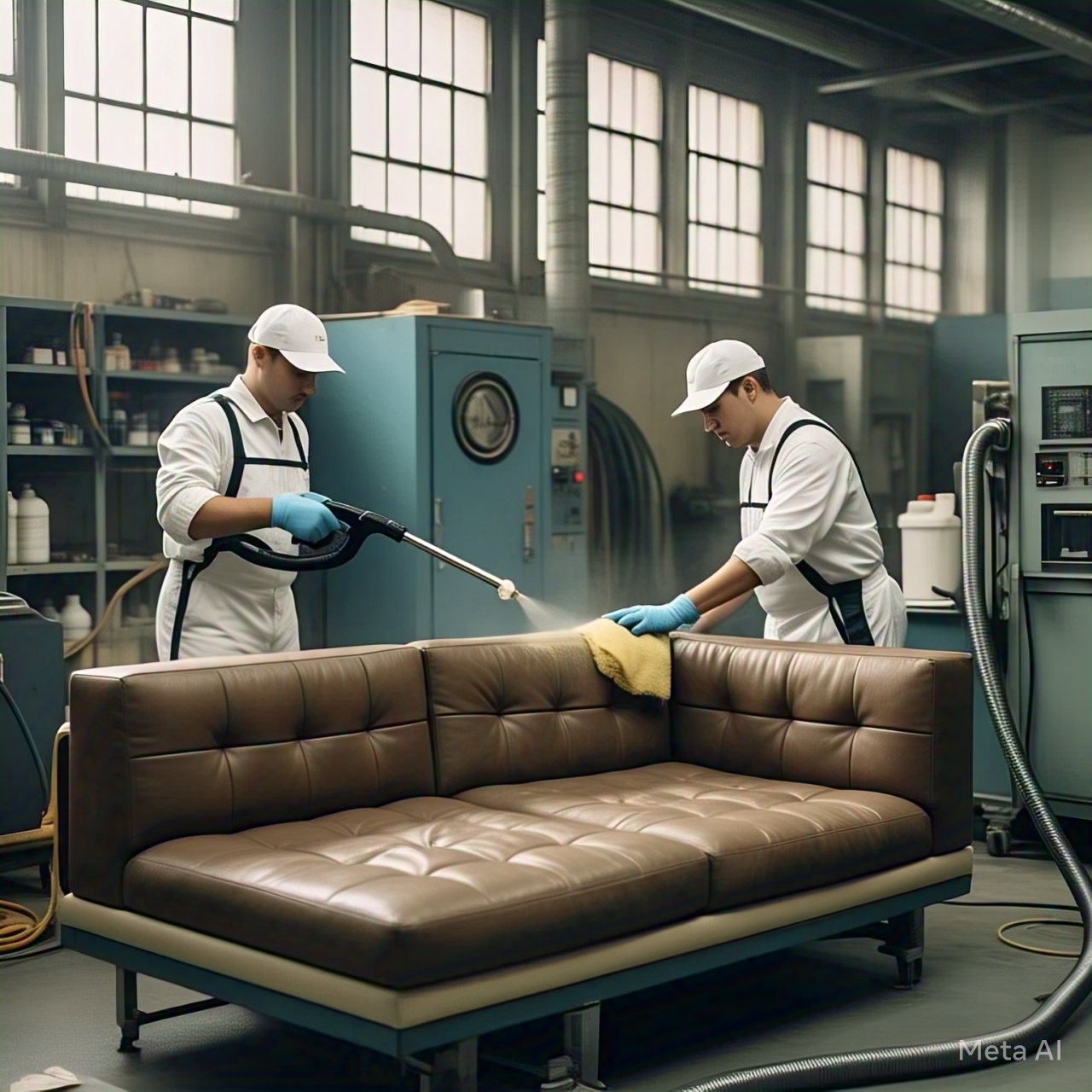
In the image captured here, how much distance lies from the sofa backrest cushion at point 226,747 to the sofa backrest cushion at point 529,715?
0.10 meters

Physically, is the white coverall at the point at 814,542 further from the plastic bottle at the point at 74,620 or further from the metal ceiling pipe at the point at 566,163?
the metal ceiling pipe at the point at 566,163

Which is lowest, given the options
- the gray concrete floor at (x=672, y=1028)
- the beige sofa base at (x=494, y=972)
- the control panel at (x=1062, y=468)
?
the gray concrete floor at (x=672, y=1028)

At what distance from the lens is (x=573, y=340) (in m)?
6.51

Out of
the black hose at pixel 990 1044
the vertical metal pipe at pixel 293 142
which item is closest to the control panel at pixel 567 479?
the vertical metal pipe at pixel 293 142

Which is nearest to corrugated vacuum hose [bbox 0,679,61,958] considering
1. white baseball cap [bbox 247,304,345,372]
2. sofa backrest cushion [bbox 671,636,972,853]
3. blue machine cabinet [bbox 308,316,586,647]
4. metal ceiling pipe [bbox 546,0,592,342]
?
white baseball cap [bbox 247,304,345,372]

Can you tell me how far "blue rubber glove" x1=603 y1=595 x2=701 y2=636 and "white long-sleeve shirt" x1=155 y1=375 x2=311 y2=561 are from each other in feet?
2.62

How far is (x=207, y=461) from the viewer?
3.12 meters

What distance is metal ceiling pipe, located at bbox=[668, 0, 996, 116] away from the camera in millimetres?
7191

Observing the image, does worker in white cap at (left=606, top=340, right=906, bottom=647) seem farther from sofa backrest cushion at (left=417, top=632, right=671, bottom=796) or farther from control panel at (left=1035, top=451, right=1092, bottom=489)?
control panel at (left=1035, top=451, right=1092, bottom=489)

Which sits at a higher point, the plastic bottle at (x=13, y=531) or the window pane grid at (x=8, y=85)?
the window pane grid at (x=8, y=85)

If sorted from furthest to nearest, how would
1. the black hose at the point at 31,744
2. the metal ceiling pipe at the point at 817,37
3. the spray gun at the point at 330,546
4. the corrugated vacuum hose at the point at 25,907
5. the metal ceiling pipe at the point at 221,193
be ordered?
the metal ceiling pipe at the point at 817,37 < the metal ceiling pipe at the point at 221,193 < the black hose at the point at 31,744 < the corrugated vacuum hose at the point at 25,907 < the spray gun at the point at 330,546

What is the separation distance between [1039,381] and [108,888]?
121 inches

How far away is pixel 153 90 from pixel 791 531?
139 inches

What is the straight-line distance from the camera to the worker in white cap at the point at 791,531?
3316mm
